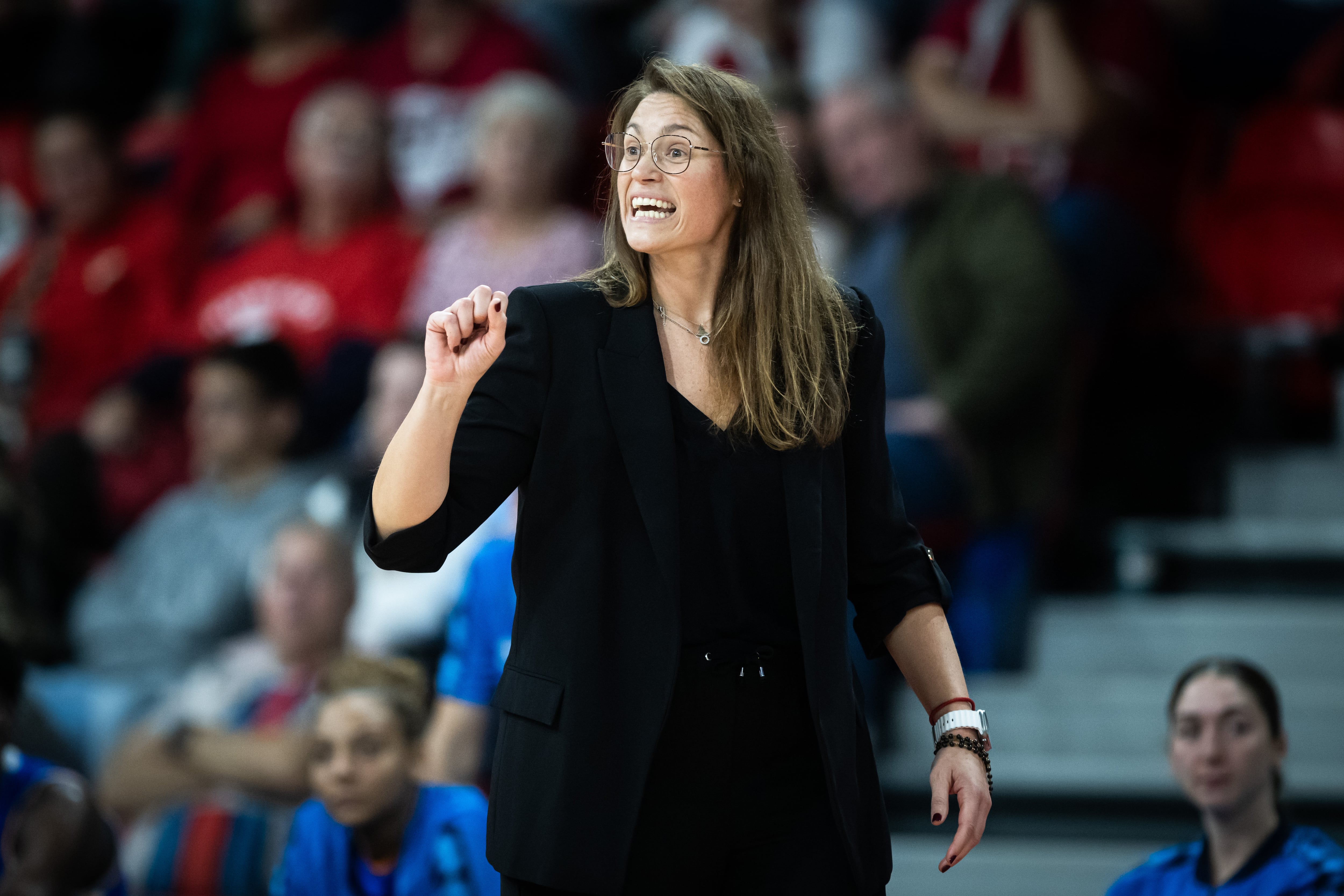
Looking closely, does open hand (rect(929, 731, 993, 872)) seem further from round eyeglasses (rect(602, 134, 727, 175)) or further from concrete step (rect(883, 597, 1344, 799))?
concrete step (rect(883, 597, 1344, 799))

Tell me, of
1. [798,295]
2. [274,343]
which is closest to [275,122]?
[274,343]

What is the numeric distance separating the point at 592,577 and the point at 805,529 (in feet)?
0.73

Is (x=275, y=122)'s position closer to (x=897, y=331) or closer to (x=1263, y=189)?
(x=897, y=331)

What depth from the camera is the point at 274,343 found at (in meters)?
4.77

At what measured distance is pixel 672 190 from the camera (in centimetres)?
170

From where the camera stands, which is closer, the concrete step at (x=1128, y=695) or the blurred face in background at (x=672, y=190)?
the blurred face in background at (x=672, y=190)

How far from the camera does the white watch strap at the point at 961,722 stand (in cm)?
176

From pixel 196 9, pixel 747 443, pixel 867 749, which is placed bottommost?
pixel 867 749

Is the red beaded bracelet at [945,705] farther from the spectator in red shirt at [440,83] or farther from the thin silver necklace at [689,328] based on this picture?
the spectator in red shirt at [440,83]

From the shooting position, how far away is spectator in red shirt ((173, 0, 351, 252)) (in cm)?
570

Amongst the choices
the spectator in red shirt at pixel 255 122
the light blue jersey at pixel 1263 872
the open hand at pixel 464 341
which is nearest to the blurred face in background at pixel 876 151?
the spectator in red shirt at pixel 255 122

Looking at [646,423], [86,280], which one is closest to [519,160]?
[86,280]

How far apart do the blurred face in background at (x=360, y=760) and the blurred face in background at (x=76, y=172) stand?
3.45m

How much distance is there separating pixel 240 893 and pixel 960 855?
8.50 ft
